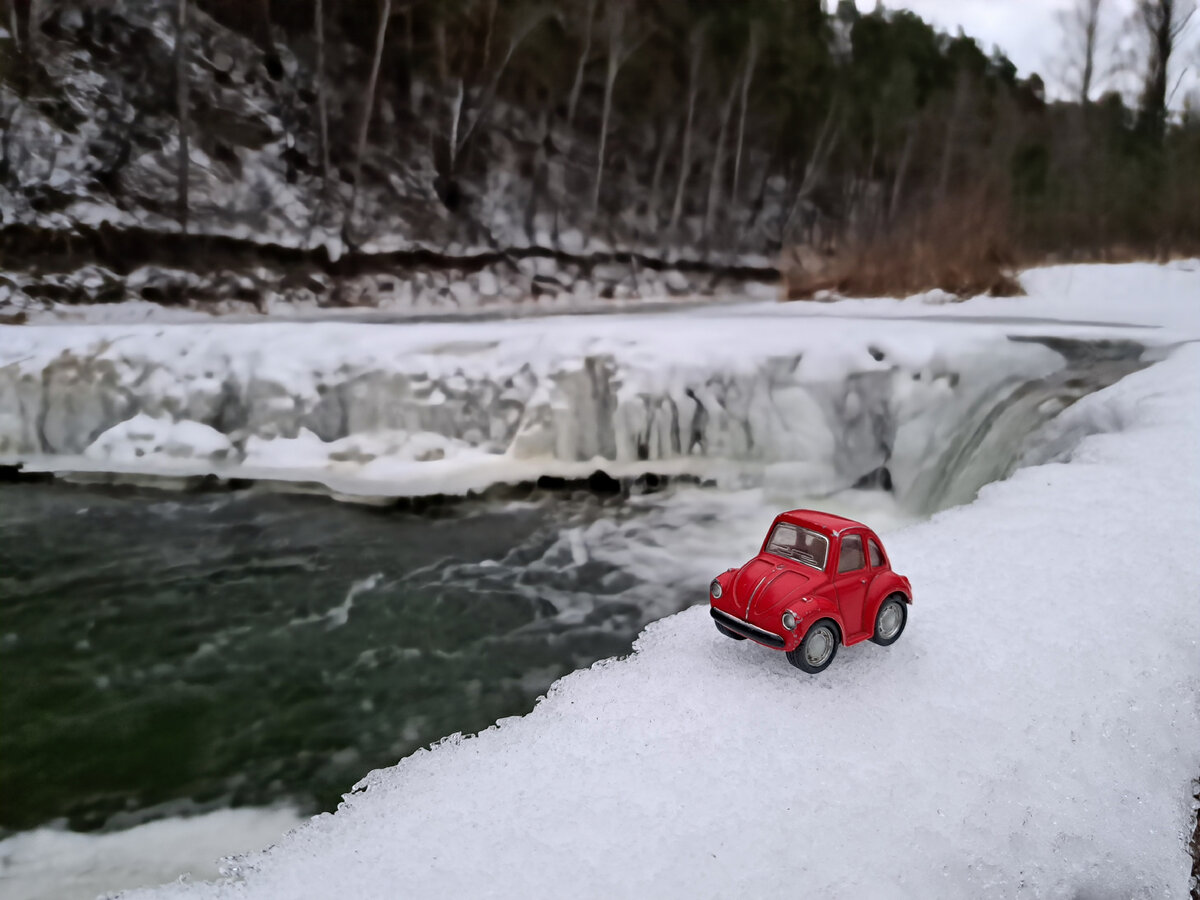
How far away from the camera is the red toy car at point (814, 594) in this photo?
2.33 metres

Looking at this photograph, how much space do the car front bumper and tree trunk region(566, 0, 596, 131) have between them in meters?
11.4

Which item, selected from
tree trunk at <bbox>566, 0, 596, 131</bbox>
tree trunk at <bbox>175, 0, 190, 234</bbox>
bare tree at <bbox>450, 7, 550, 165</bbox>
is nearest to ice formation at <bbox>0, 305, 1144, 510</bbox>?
tree trunk at <bbox>175, 0, 190, 234</bbox>

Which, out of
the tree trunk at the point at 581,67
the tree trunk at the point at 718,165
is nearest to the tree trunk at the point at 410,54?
the tree trunk at the point at 581,67

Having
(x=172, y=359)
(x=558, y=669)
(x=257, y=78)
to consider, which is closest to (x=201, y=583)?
(x=558, y=669)

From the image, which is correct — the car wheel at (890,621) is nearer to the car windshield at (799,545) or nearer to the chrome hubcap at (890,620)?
the chrome hubcap at (890,620)

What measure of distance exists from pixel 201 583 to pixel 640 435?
3285 millimetres

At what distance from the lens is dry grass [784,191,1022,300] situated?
1141 cm

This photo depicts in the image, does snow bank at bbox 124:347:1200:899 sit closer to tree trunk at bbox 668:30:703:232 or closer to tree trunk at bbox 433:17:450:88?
tree trunk at bbox 433:17:450:88

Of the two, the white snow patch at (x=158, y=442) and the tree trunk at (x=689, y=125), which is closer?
the white snow patch at (x=158, y=442)

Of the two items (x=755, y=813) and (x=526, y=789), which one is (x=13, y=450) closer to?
(x=526, y=789)

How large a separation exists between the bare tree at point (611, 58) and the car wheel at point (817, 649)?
1082 centimetres

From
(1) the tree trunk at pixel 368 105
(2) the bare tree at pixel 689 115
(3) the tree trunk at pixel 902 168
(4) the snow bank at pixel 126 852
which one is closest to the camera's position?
(4) the snow bank at pixel 126 852

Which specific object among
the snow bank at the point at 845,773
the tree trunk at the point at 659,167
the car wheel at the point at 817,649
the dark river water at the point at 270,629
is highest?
the tree trunk at the point at 659,167

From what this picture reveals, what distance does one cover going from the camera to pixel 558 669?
349 cm
